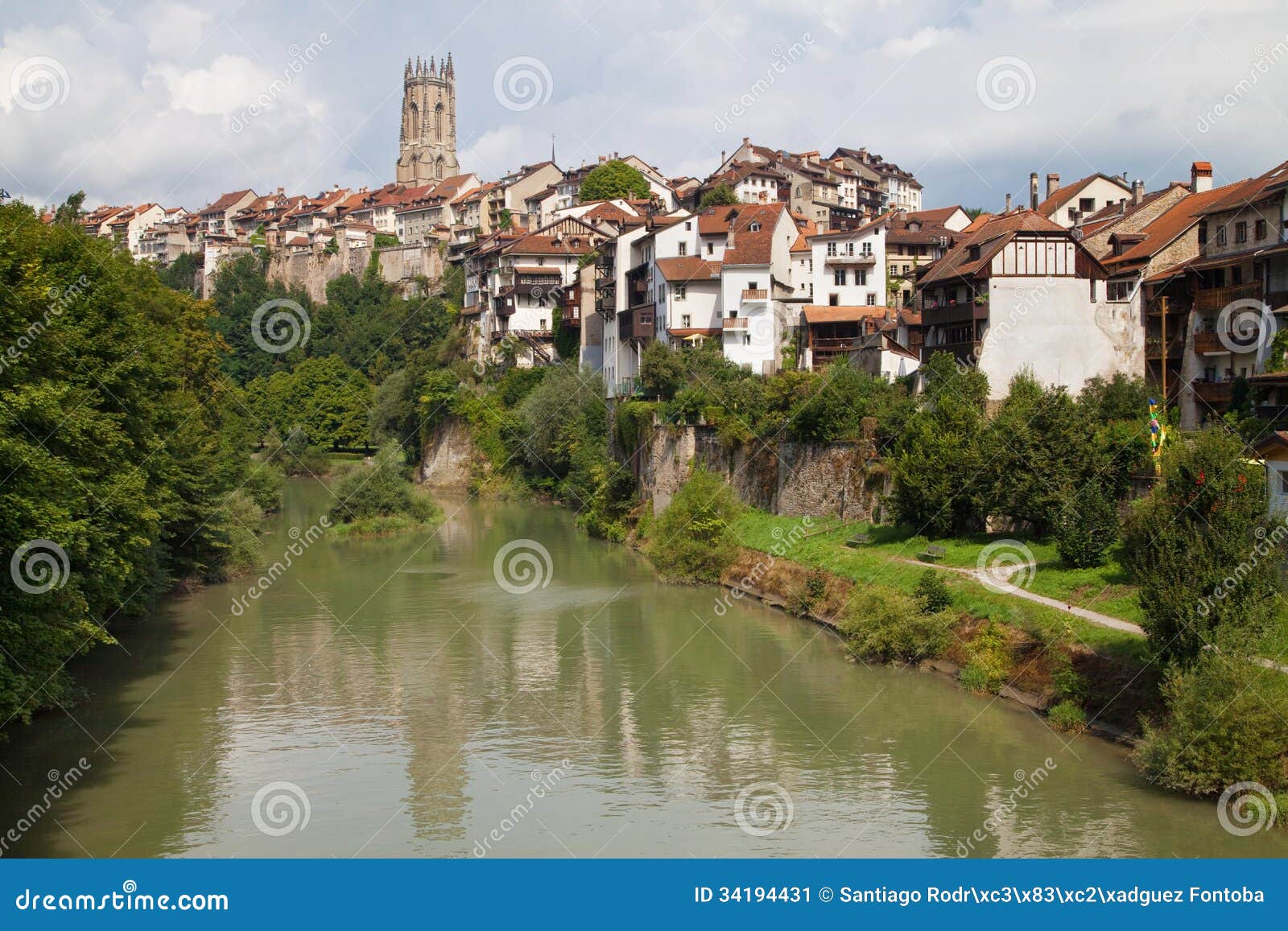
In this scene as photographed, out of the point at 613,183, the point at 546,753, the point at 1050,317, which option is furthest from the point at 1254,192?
the point at 613,183

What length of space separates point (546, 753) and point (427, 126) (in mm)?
136931

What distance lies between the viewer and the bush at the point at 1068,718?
2073cm

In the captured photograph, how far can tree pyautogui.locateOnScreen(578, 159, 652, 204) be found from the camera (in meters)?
82.4

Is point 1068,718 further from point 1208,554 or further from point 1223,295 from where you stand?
point 1223,295

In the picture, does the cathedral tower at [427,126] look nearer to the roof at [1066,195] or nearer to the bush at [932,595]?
the roof at [1066,195]

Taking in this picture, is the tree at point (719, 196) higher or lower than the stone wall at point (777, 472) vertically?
higher

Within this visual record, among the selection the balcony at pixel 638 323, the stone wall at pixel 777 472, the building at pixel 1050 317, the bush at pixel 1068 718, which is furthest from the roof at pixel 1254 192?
the balcony at pixel 638 323

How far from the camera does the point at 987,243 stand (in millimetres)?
38938

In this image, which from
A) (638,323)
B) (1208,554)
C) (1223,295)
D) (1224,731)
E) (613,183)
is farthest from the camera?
(613,183)

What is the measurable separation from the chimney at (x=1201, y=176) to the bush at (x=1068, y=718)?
2921cm

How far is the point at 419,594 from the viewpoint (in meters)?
34.9

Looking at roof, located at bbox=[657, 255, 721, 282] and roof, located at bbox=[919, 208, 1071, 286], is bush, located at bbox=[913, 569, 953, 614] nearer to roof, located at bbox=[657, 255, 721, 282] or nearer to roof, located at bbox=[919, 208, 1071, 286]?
roof, located at bbox=[919, 208, 1071, 286]

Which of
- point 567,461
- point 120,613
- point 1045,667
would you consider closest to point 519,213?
point 567,461

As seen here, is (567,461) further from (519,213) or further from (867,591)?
(519,213)
